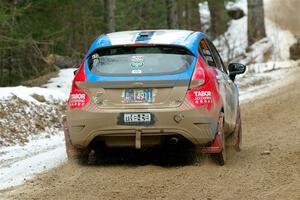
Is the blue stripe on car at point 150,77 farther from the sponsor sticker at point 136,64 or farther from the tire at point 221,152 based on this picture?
the tire at point 221,152

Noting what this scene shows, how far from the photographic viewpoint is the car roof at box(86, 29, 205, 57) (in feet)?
27.7

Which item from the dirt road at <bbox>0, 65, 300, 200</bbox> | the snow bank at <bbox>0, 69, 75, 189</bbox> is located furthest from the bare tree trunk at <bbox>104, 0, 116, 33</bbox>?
the dirt road at <bbox>0, 65, 300, 200</bbox>

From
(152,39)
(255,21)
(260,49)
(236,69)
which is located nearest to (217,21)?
(255,21)

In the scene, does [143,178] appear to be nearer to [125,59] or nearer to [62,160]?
[125,59]

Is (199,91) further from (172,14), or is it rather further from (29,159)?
(172,14)

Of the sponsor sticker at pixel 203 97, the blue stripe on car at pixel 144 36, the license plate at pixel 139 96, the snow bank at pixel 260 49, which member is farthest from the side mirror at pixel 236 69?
the snow bank at pixel 260 49

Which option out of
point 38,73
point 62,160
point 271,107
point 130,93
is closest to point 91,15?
point 38,73

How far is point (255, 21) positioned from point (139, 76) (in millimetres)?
21664

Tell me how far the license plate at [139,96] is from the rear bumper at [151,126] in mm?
127

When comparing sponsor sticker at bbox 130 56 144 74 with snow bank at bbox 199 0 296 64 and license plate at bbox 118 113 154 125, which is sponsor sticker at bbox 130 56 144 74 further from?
snow bank at bbox 199 0 296 64

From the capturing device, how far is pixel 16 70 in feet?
66.8

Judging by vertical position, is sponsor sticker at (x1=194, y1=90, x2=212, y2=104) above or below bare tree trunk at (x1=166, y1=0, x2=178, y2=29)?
above

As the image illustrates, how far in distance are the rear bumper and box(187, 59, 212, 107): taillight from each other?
0.09m

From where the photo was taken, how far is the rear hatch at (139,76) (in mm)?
7988
